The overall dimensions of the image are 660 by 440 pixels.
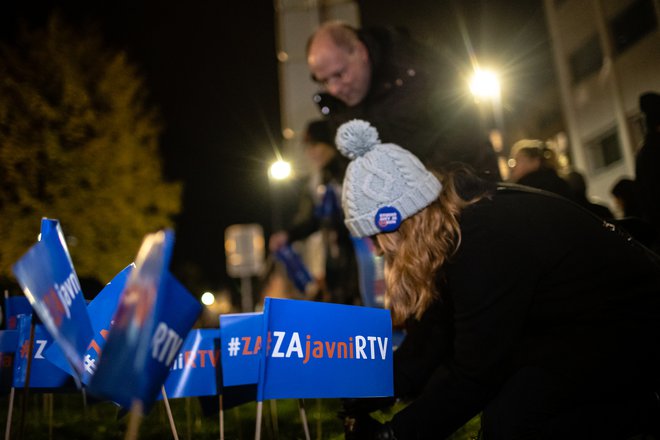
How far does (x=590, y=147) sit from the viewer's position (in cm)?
1517

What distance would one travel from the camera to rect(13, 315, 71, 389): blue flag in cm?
233

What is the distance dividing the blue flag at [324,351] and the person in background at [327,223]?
10.7 feet

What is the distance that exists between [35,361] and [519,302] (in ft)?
6.43

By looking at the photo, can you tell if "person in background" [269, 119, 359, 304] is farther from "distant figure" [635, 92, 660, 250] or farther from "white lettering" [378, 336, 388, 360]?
"white lettering" [378, 336, 388, 360]

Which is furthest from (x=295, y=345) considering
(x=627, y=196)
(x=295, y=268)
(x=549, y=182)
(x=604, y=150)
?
(x=604, y=150)

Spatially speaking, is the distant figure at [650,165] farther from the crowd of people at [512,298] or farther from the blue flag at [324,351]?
the blue flag at [324,351]

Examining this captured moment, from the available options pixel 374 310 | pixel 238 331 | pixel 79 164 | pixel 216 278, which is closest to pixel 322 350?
pixel 374 310

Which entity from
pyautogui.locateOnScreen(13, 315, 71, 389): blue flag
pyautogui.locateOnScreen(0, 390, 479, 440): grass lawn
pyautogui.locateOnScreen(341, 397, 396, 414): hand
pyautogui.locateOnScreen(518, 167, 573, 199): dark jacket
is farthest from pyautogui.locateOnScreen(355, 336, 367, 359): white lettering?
pyautogui.locateOnScreen(518, 167, 573, 199): dark jacket

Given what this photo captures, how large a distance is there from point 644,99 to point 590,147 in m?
12.3

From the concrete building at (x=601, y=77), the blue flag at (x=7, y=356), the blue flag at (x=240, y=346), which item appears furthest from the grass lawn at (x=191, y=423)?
the concrete building at (x=601, y=77)

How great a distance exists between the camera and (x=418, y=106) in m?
3.49

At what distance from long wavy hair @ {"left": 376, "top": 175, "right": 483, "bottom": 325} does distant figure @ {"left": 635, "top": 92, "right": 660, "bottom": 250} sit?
84.1 inches

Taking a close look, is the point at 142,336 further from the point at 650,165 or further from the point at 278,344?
the point at 650,165

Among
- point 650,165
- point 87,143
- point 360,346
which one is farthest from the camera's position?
point 87,143
